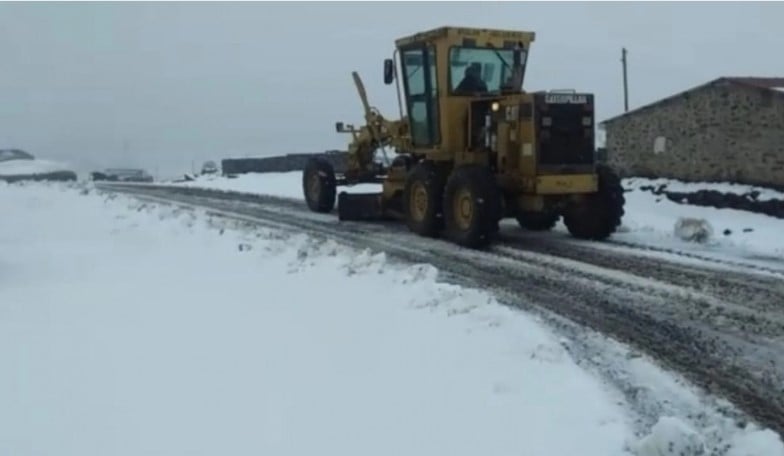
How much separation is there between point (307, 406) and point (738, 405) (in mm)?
2420

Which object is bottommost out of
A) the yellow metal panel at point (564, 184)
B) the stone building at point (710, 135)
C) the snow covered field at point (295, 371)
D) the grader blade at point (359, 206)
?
the snow covered field at point (295, 371)

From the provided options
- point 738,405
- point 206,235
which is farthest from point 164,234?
point 738,405

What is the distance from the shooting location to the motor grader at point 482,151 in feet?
37.5

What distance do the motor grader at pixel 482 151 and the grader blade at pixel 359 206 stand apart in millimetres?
17

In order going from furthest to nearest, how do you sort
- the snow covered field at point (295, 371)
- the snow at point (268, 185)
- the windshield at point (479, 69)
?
the snow at point (268, 185) < the windshield at point (479, 69) < the snow covered field at point (295, 371)

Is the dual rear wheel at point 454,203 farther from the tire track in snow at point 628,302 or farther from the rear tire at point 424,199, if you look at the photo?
the tire track in snow at point 628,302

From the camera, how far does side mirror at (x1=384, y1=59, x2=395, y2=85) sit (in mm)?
13617

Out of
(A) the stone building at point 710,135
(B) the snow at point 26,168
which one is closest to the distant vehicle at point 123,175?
(B) the snow at point 26,168

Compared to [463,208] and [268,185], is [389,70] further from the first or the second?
[268,185]

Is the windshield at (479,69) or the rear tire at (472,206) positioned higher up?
the windshield at (479,69)

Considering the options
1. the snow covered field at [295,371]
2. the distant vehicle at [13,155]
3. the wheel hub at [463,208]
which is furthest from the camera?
the distant vehicle at [13,155]

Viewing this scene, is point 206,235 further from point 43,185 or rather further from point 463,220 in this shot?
point 43,185

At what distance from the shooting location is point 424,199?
12.9 metres

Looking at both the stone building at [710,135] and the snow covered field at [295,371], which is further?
the stone building at [710,135]
